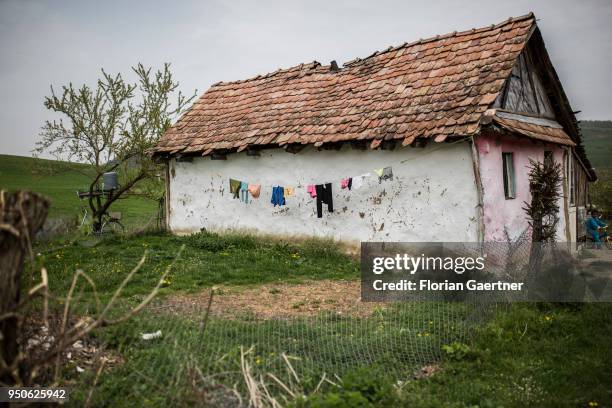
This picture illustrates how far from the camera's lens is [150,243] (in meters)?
11.6

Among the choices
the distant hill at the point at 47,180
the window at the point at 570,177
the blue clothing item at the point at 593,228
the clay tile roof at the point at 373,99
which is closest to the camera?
the clay tile roof at the point at 373,99

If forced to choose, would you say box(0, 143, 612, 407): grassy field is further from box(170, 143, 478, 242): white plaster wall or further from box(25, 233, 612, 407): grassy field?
box(170, 143, 478, 242): white plaster wall

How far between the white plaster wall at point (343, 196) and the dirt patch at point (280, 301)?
2.03 meters

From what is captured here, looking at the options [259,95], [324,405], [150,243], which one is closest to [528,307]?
[324,405]

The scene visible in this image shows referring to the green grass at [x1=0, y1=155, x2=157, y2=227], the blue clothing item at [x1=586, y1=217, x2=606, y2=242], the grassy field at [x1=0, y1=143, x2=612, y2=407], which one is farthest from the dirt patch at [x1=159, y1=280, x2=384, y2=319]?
the blue clothing item at [x1=586, y1=217, x2=606, y2=242]

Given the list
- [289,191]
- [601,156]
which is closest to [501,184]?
[289,191]

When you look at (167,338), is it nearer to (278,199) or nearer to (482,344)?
(482,344)

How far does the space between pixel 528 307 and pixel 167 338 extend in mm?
4552

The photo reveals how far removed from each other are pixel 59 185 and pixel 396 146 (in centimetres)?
2769

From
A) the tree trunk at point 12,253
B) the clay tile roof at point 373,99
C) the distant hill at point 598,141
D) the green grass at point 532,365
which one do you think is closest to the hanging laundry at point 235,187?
the clay tile roof at point 373,99

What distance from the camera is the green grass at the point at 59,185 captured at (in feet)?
50.7

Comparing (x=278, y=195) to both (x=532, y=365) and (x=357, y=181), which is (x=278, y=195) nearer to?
(x=357, y=181)

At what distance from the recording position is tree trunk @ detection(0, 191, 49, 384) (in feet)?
8.80

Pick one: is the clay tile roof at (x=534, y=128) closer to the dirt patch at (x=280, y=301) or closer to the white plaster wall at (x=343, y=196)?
the white plaster wall at (x=343, y=196)
